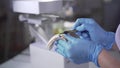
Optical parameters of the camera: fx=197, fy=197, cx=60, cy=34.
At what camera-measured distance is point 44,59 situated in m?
1.01

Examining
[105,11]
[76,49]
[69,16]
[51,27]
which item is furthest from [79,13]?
[76,49]

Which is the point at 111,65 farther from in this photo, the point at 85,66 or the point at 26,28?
the point at 26,28

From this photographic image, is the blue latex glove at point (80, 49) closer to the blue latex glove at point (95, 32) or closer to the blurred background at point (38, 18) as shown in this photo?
the blue latex glove at point (95, 32)

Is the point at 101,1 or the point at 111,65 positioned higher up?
the point at 101,1

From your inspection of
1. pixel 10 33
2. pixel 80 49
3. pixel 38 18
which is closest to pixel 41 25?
pixel 38 18

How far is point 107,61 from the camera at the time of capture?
2.22ft

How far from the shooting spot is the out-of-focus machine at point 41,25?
0.95 metres

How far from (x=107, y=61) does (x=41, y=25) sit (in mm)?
473

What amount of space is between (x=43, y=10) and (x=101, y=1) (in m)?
0.52

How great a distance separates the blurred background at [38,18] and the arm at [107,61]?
392mm

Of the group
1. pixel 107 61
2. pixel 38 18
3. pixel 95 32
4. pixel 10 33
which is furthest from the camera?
pixel 10 33

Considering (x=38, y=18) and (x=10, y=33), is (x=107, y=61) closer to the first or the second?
(x=38, y=18)

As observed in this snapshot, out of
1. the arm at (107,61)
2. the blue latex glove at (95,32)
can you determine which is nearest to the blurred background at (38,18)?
the blue latex glove at (95,32)

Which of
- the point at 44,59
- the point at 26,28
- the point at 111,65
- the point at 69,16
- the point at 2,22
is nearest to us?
the point at 111,65
